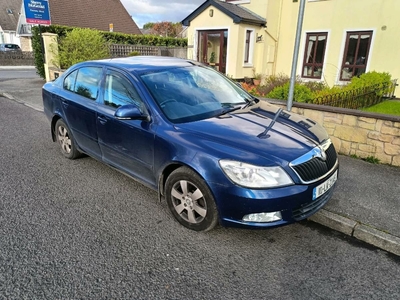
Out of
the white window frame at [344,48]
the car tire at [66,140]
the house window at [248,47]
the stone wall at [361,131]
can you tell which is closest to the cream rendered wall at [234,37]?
the house window at [248,47]

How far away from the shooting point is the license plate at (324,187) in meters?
2.80

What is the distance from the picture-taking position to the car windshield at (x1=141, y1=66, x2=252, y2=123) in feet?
11.0

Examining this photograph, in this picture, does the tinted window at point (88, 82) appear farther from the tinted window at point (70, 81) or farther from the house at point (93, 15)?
the house at point (93, 15)

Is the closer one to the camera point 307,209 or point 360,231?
point 307,209

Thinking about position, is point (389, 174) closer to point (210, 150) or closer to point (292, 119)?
point (292, 119)

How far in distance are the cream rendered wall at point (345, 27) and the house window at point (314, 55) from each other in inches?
8.3

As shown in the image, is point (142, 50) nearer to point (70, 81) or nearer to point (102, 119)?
point (70, 81)

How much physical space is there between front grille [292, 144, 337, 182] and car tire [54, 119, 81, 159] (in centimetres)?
356

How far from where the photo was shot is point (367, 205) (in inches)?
139

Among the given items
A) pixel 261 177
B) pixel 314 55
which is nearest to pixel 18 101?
pixel 261 177

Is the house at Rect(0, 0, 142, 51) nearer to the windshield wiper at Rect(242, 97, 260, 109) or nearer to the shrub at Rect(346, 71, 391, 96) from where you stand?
the shrub at Rect(346, 71, 391, 96)

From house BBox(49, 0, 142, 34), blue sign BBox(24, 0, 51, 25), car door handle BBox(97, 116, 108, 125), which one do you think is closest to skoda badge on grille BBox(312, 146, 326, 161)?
car door handle BBox(97, 116, 108, 125)

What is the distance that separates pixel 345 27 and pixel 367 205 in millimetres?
10582

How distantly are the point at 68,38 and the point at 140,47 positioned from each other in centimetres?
648
